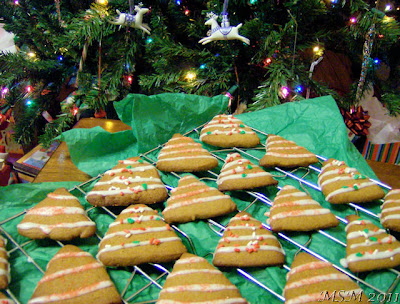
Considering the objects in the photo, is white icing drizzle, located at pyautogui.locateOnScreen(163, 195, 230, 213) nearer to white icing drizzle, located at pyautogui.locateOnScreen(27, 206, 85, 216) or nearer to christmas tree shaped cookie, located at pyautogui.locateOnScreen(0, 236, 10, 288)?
white icing drizzle, located at pyautogui.locateOnScreen(27, 206, 85, 216)

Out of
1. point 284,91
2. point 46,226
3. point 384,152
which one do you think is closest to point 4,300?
point 46,226

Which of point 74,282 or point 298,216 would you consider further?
point 298,216

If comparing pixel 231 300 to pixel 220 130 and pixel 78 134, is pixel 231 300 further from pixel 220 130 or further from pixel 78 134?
pixel 78 134

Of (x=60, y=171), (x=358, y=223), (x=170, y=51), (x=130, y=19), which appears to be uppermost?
(x=130, y=19)

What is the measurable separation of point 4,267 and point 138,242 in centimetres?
28

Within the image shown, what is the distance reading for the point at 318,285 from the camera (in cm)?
67

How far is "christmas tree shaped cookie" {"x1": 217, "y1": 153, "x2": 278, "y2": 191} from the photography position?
0.96m

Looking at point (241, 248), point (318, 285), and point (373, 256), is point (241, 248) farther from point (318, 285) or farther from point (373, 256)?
point (373, 256)

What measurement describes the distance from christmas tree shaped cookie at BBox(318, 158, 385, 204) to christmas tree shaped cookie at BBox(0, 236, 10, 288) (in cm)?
83

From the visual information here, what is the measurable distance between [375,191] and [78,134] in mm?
994

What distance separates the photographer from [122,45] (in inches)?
57.4

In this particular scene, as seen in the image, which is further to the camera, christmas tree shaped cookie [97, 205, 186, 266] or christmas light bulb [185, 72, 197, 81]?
christmas light bulb [185, 72, 197, 81]

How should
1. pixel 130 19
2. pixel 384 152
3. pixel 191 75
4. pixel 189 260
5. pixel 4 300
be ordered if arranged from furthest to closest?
pixel 384 152 → pixel 191 75 → pixel 130 19 → pixel 189 260 → pixel 4 300

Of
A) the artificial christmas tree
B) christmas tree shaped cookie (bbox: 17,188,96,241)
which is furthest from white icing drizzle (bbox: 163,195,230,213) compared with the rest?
the artificial christmas tree
